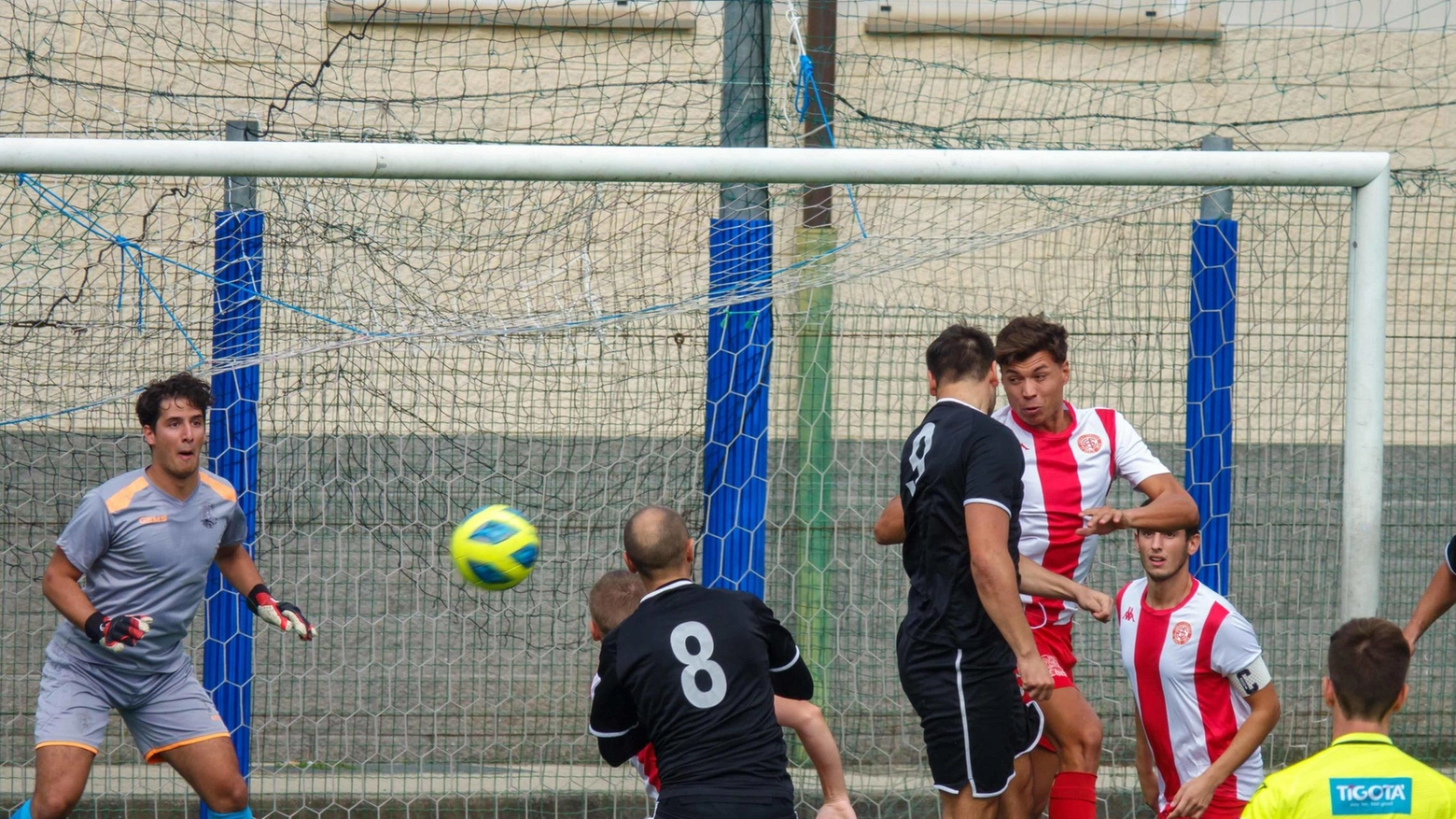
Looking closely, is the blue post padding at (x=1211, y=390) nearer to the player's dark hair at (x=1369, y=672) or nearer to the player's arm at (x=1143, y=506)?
the player's arm at (x=1143, y=506)

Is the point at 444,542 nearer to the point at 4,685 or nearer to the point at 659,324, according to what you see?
the point at 659,324

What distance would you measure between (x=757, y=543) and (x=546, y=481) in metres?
1.16

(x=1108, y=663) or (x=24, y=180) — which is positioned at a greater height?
(x=24, y=180)

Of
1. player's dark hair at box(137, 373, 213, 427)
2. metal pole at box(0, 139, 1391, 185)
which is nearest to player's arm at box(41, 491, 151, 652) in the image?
player's dark hair at box(137, 373, 213, 427)

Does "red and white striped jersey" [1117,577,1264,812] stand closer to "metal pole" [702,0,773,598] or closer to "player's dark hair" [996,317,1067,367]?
"player's dark hair" [996,317,1067,367]

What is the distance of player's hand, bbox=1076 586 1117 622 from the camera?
3.83 meters

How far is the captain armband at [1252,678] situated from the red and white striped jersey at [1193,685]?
1cm

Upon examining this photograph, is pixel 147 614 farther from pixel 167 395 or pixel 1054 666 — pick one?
pixel 1054 666

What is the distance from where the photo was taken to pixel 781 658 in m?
3.54

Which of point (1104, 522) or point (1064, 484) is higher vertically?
point (1064, 484)

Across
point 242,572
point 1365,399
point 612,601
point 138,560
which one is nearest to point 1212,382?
point 1365,399

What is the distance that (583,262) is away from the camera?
5.18m

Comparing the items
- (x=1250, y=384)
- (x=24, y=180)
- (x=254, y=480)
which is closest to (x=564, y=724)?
(x=254, y=480)

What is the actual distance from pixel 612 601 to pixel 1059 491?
1.55 m
